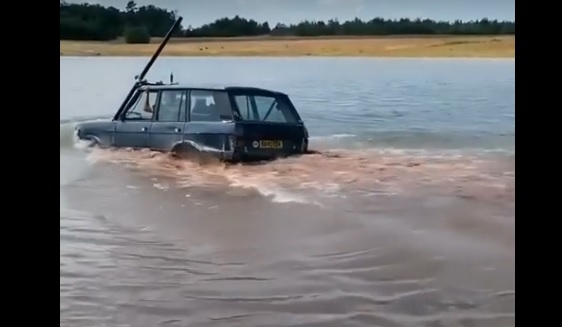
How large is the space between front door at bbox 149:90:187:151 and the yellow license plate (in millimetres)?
181

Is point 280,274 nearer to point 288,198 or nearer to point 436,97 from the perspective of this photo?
point 288,198

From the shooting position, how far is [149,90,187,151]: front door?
73.0 inches

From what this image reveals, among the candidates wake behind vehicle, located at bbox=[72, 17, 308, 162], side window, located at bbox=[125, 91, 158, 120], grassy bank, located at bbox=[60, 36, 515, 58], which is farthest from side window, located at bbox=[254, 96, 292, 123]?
side window, located at bbox=[125, 91, 158, 120]

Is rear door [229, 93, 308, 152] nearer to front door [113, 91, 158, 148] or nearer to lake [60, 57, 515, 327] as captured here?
lake [60, 57, 515, 327]

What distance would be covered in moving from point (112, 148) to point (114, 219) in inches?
7.4

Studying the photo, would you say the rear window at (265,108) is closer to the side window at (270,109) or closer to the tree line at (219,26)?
the side window at (270,109)

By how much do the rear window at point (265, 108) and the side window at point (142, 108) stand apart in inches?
7.8

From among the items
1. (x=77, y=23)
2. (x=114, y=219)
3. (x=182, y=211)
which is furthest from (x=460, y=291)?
(x=77, y=23)

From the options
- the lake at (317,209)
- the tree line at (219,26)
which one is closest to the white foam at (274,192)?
the lake at (317,209)

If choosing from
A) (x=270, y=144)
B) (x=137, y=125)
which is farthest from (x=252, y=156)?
(x=137, y=125)

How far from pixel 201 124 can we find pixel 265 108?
152 millimetres

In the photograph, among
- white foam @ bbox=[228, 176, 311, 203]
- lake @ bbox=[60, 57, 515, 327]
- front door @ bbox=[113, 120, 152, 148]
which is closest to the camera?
lake @ bbox=[60, 57, 515, 327]

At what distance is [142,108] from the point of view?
6.15 ft
